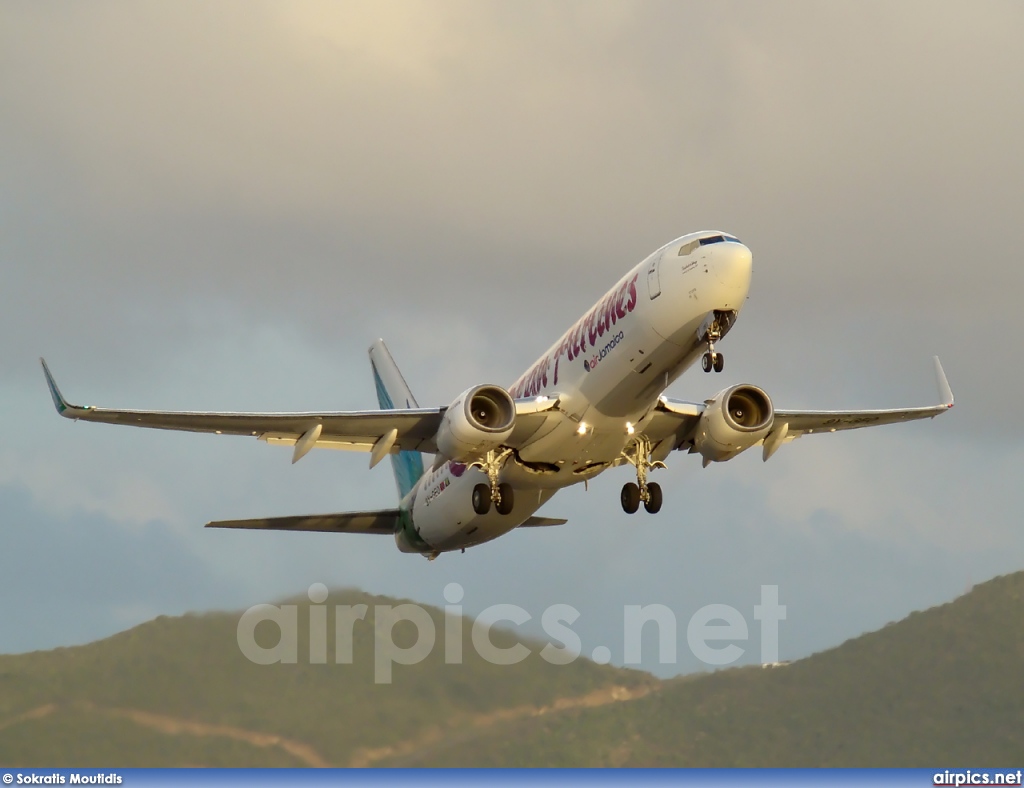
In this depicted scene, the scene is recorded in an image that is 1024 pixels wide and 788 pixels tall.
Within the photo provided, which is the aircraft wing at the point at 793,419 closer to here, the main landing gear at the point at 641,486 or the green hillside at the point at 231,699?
the main landing gear at the point at 641,486

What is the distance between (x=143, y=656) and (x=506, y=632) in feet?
42.5

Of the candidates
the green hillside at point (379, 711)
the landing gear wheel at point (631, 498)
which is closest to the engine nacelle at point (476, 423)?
the landing gear wheel at point (631, 498)

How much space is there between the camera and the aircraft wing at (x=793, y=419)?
39062 mm

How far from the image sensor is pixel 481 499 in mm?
37531

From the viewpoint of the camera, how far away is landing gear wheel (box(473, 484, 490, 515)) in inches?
1474

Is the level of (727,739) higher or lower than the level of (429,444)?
lower

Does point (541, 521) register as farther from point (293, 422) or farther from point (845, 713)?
point (845, 713)

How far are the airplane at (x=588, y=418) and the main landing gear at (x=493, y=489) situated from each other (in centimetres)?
5

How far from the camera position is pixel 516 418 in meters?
35.9

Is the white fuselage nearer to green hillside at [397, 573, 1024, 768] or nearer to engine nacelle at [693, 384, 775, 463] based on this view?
engine nacelle at [693, 384, 775, 463]

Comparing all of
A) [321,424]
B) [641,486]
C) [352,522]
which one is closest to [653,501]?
[641,486]

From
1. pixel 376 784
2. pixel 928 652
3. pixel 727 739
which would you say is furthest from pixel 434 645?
pixel 928 652

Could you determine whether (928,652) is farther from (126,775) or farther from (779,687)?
(126,775)

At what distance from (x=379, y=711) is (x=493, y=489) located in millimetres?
16263
